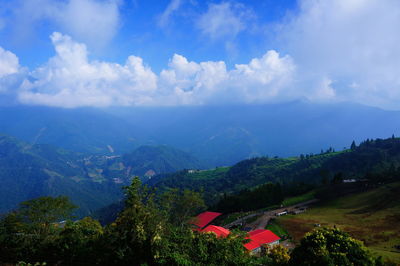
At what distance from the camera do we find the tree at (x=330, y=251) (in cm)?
1922

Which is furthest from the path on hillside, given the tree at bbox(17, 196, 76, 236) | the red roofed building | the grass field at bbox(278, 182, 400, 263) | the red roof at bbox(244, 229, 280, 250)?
the tree at bbox(17, 196, 76, 236)

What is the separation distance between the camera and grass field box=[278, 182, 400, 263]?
4716cm

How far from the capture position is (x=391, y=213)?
206 feet

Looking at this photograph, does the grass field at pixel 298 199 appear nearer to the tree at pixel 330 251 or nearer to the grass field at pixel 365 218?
the grass field at pixel 365 218

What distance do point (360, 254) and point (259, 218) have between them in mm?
58994

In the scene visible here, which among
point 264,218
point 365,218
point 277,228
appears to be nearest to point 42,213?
point 277,228

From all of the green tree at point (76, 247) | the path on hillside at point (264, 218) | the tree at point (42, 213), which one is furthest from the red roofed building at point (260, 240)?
the tree at point (42, 213)

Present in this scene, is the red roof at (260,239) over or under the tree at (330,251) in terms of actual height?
under

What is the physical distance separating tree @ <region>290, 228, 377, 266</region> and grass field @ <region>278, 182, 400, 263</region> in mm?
21520

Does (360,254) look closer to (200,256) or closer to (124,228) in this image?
(200,256)

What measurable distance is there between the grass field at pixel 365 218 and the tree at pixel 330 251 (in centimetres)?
2152

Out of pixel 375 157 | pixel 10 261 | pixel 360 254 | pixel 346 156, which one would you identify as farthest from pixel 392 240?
pixel 346 156

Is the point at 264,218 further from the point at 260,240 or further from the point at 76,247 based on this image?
the point at 76,247

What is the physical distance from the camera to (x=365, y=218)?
209 feet
